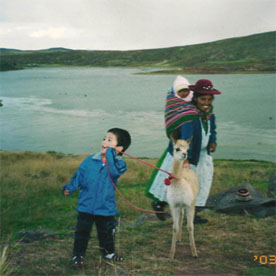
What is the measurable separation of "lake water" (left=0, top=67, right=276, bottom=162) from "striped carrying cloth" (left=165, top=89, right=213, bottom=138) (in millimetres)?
7880

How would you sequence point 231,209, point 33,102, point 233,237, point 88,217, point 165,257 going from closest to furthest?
point 88,217 → point 165,257 → point 233,237 → point 231,209 → point 33,102

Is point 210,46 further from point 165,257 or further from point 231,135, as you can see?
point 165,257

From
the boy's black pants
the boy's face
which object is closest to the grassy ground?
the boy's black pants

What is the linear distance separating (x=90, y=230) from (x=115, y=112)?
1341cm

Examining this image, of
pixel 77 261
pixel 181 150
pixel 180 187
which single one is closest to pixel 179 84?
pixel 181 150

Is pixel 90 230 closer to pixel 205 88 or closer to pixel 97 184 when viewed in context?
pixel 97 184

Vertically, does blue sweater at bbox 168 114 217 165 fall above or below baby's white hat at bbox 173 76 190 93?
below

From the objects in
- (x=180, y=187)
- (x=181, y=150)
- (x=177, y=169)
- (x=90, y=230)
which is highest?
(x=181, y=150)

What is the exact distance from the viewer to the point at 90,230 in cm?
517

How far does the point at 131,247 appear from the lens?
5.98 meters

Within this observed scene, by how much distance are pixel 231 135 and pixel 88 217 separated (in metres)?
12.9

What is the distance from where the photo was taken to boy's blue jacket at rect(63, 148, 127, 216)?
16.2 feet

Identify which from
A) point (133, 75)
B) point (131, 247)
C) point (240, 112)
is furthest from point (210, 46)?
point (131, 247)

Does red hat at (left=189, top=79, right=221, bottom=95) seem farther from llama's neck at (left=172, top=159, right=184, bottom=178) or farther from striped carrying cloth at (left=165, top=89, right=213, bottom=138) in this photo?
llama's neck at (left=172, top=159, right=184, bottom=178)
